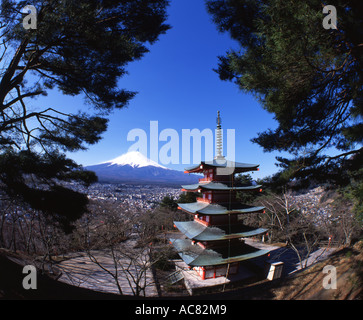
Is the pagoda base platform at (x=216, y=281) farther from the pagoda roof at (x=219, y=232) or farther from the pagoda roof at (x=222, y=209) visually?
the pagoda roof at (x=222, y=209)

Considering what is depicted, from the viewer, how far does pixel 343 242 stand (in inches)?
504

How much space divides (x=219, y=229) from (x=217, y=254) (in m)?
1.13

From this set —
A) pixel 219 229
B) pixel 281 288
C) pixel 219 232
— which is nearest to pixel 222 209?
pixel 219 229

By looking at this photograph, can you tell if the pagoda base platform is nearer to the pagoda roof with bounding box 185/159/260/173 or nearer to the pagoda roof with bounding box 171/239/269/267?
the pagoda roof with bounding box 171/239/269/267

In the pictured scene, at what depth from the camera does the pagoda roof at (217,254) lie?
24.1 feet

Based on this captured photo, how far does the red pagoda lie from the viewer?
7.66 meters

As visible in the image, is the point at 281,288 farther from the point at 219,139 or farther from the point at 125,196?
the point at 125,196

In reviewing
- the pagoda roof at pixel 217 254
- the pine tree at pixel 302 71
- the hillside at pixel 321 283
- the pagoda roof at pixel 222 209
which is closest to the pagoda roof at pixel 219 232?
the pagoda roof at pixel 217 254

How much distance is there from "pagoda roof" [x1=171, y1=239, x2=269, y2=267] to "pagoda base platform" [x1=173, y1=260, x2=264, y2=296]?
0.66m

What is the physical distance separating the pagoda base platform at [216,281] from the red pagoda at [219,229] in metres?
0.24
